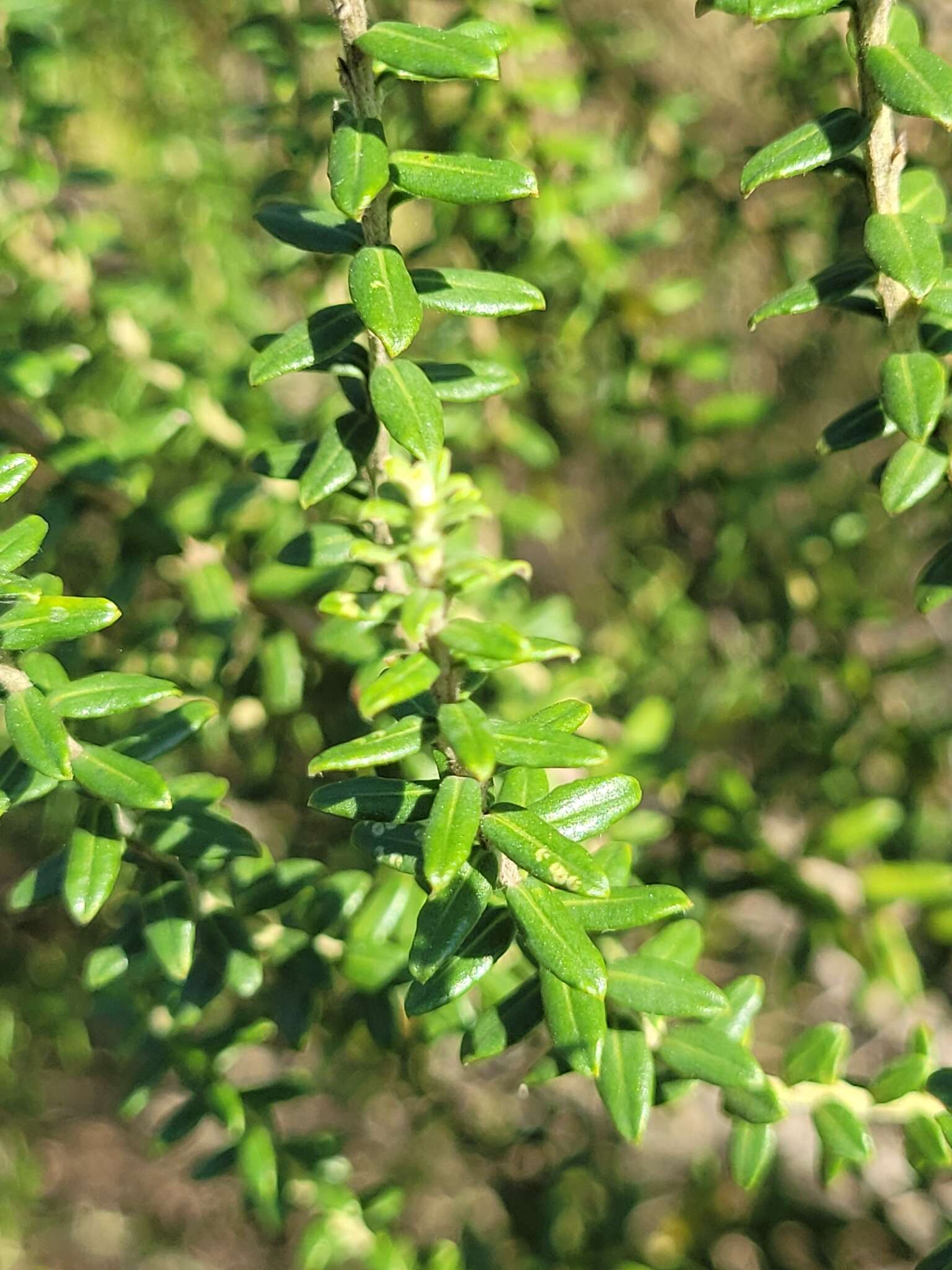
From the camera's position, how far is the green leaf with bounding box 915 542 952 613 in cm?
85

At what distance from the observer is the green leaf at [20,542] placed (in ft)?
2.29

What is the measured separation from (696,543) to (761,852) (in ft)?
2.13

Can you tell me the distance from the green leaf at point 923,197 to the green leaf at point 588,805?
0.45 m

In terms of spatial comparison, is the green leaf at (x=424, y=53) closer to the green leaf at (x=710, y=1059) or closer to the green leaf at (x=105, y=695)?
the green leaf at (x=105, y=695)

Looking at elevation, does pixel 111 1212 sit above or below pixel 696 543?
below

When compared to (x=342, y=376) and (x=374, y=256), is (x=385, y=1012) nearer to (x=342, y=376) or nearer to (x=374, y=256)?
(x=342, y=376)

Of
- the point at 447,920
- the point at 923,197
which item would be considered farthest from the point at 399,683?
the point at 923,197

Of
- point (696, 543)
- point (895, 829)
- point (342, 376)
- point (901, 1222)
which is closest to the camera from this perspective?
point (342, 376)

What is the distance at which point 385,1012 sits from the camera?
1.09m

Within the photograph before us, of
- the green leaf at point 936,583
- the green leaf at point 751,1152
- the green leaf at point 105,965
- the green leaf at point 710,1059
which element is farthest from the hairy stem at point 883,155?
the green leaf at point 105,965

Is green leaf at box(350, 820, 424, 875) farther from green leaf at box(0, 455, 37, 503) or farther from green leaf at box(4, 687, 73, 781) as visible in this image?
green leaf at box(0, 455, 37, 503)

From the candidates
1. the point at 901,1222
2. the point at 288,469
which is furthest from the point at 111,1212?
the point at 288,469

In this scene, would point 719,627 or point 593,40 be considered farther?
point 719,627

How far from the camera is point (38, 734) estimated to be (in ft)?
2.25
